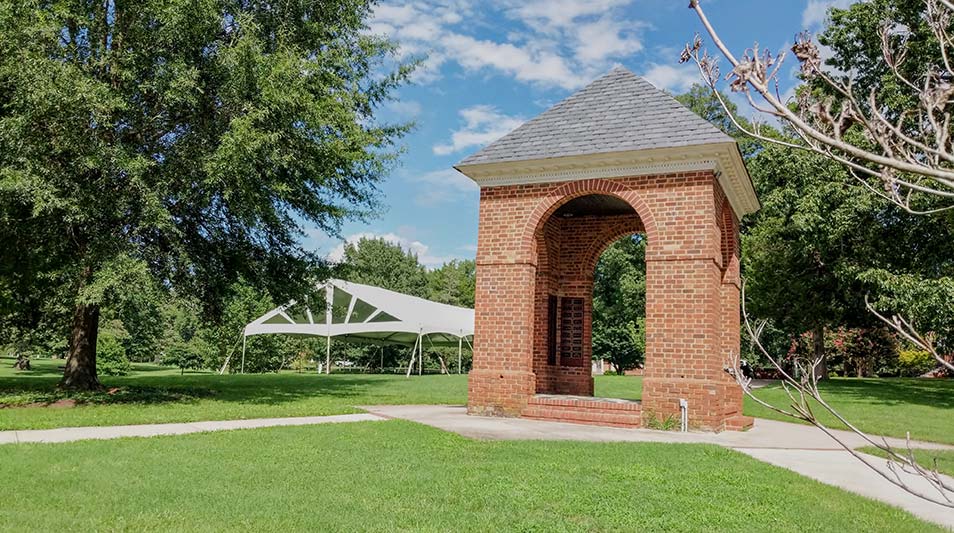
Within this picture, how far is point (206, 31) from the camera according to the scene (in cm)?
1389

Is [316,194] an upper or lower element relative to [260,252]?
upper

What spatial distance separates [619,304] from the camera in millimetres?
42562

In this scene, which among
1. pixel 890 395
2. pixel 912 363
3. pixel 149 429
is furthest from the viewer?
pixel 912 363

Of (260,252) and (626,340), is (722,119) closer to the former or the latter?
(626,340)

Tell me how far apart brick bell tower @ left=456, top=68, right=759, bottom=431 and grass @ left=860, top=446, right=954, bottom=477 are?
7.49 feet

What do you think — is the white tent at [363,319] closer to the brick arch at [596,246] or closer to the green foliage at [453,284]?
the brick arch at [596,246]

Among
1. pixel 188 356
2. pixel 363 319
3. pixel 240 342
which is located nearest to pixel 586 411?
pixel 363 319

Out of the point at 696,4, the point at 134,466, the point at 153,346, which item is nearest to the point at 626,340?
the point at 153,346

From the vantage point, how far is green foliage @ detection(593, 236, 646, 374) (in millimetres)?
40938

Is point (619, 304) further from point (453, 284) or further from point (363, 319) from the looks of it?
point (453, 284)

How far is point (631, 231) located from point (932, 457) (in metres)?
7.26

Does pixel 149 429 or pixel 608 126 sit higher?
pixel 608 126

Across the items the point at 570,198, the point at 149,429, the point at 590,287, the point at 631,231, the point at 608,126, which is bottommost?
the point at 149,429

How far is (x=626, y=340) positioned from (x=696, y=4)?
137 feet
